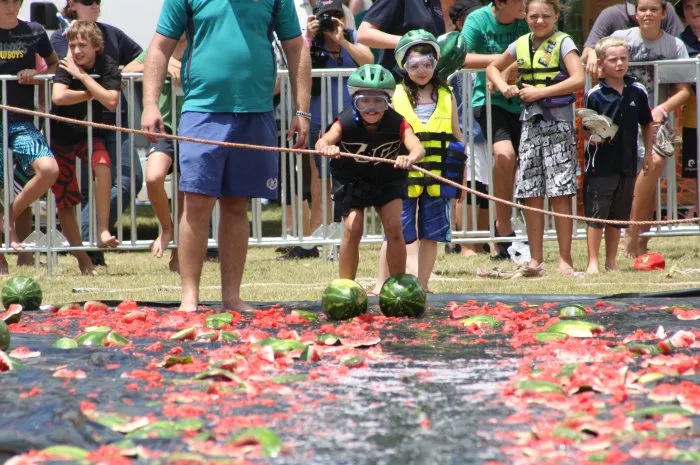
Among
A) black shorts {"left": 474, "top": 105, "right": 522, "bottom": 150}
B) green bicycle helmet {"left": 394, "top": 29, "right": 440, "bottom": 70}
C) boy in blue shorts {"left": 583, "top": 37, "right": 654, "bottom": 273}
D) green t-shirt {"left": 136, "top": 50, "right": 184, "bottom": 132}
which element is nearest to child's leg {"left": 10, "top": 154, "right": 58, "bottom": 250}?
green t-shirt {"left": 136, "top": 50, "right": 184, "bottom": 132}

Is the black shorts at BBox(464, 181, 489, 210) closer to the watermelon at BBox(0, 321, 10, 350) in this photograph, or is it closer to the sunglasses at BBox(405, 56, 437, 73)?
the sunglasses at BBox(405, 56, 437, 73)

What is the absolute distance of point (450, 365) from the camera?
18.2 ft

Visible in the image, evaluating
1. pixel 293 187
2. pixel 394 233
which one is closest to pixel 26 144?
pixel 293 187

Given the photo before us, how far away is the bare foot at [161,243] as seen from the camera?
10.3m

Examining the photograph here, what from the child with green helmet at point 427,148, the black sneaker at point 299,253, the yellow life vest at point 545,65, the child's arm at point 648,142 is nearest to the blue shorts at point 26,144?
the black sneaker at point 299,253

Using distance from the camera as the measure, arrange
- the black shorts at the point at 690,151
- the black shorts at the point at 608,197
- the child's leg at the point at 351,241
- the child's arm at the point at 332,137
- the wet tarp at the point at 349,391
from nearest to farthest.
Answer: the wet tarp at the point at 349,391
the child's arm at the point at 332,137
the child's leg at the point at 351,241
the black shorts at the point at 608,197
the black shorts at the point at 690,151

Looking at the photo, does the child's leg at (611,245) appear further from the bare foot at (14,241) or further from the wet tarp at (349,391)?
the bare foot at (14,241)

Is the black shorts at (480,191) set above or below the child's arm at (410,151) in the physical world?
below

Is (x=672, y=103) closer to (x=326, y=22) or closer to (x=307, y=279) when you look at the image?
(x=326, y=22)

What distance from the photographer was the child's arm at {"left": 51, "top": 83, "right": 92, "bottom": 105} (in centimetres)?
1036

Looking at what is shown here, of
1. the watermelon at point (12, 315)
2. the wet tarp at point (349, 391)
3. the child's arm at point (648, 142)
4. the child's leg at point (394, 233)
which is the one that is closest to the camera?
the wet tarp at point (349, 391)

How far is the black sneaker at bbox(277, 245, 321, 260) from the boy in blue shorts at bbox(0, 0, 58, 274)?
96.1 inches

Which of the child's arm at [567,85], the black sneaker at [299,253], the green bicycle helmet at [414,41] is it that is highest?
the green bicycle helmet at [414,41]

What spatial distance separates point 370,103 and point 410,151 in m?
0.41
